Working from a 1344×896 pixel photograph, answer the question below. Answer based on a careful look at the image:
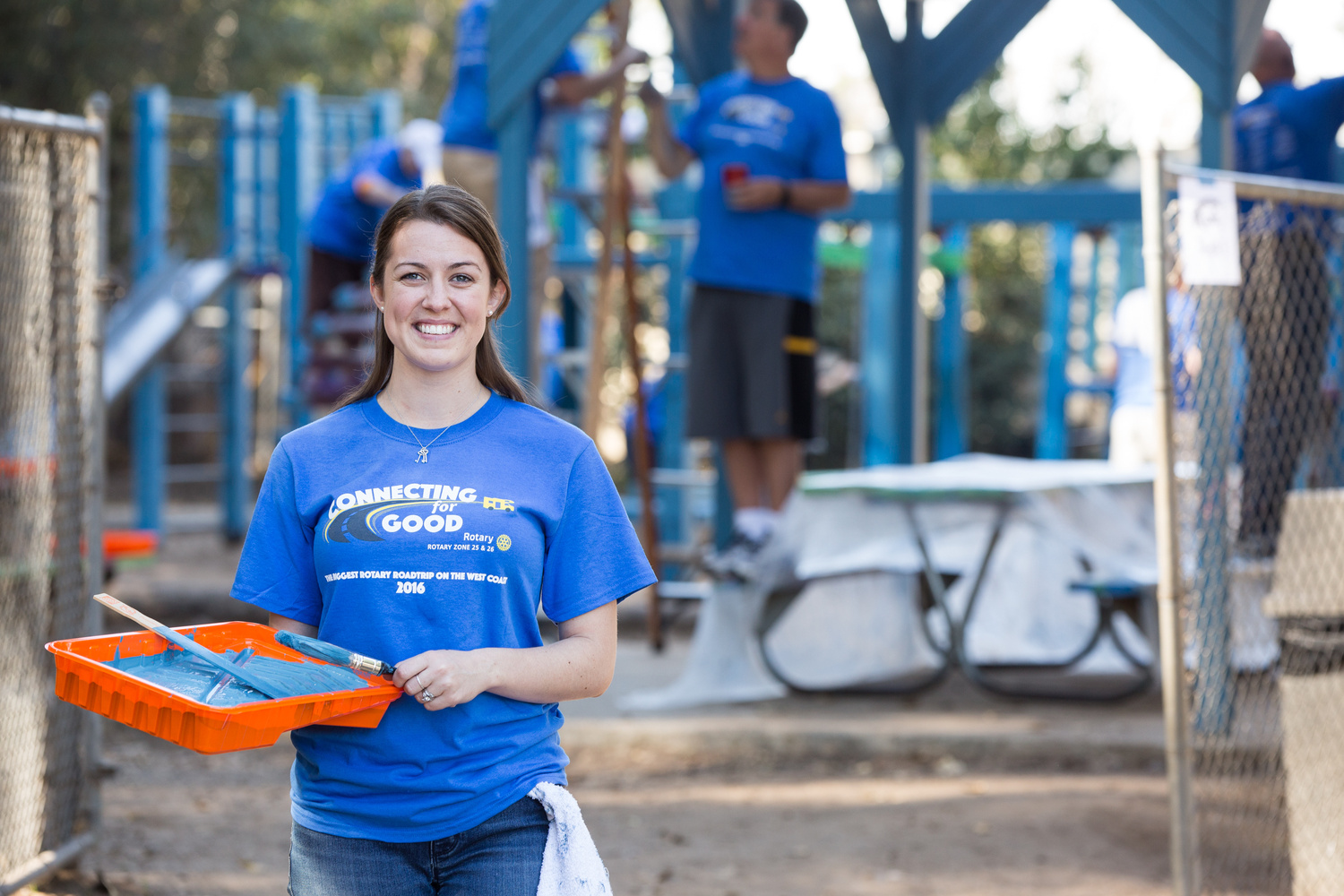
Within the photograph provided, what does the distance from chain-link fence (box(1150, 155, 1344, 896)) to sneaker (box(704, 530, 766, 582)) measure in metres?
1.74

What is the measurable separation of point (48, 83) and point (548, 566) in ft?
53.8

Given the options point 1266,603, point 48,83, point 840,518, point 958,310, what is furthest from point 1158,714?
point 48,83

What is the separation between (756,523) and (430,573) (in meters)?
3.93

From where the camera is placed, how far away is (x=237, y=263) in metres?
11.1

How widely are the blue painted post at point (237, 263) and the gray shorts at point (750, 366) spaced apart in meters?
6.23

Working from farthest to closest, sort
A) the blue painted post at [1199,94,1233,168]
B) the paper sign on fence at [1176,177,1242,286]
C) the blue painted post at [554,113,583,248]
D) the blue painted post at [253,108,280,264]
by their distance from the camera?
the blue painted post at [253,108,280,264], the blue painted post at [554,113,583,248], the blue painted post at [1199,94,1233,168], the paper sign on fence at [1176,177,1242,286]

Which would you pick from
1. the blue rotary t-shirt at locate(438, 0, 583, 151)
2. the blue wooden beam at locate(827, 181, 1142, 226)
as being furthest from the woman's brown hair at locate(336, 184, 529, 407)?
the blue wooden beam at locate(827, 181, 1142, 226)

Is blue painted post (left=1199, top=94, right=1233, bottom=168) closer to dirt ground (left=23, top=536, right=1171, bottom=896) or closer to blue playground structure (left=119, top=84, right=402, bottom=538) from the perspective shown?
dirt ground (left=23, top=536, right=1171, bottom=896)

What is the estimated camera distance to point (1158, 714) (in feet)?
18.0

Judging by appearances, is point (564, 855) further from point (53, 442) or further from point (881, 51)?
point (881, 51)

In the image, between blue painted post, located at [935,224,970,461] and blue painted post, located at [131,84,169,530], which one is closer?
blue painted post, located at [131,84,169,530]

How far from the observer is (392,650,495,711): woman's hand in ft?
5.76

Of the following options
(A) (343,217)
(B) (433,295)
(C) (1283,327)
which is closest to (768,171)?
(C) (1283,327)

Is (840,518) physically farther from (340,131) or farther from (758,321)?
(340,131)
